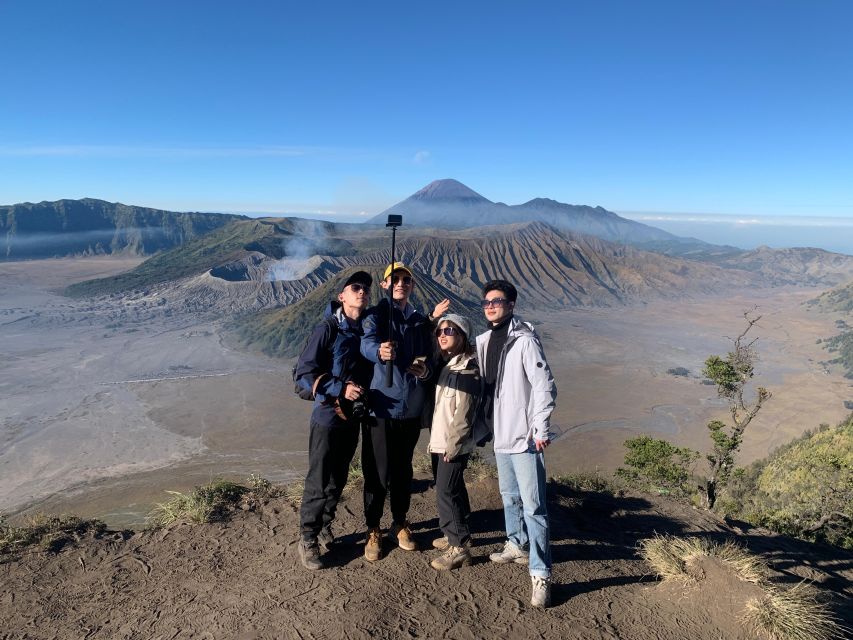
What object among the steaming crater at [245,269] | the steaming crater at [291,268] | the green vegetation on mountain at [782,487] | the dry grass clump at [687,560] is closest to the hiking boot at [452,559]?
the dry grass clump at [687,560]

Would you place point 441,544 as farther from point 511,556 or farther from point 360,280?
point 360,280

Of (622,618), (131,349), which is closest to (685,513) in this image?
(622,618)

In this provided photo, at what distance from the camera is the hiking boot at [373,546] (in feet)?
11.2

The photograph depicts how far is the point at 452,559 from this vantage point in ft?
11.0

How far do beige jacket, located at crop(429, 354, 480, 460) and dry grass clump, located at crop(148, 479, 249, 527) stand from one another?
271 cm

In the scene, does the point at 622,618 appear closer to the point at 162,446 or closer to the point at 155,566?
the point at 155,566

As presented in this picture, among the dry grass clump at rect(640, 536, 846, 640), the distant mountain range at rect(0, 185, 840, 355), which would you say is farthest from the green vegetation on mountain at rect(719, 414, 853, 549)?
the distant mountain range at rect(0, 185, 840, 355)

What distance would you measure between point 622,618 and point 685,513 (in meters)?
3.66

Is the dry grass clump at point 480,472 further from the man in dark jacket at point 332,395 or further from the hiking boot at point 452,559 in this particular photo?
the man in dark jacket at point 332,395

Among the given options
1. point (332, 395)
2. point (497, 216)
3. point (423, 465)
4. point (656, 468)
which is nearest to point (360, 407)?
point (332, 395)

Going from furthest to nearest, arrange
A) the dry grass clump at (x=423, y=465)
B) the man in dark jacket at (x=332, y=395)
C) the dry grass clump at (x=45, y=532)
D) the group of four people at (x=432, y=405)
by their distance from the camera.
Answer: the dry grass clump at (x=423, y=465)
the dry grass clump at (x=45, y=532)
the man in dark jacket at (x=332, y=395)
the group of four people at (x=432, y=405)

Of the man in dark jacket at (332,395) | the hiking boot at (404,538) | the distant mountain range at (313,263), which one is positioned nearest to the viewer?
the man in dark jacket at (332,395)

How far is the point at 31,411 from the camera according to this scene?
2512 cm

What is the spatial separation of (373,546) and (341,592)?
42 cm
